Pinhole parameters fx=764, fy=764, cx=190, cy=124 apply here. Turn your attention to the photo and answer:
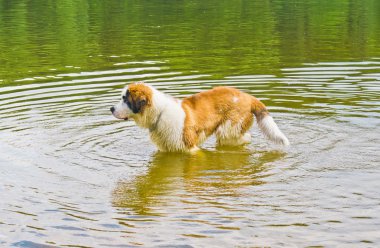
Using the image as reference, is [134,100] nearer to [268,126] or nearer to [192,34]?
[268,126]

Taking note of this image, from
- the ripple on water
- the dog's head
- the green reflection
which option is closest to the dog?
the dog's head

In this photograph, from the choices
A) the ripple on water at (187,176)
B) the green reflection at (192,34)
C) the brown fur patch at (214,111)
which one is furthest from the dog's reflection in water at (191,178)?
the green reflection at (192,34)

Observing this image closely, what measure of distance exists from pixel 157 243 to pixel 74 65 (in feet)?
48.4

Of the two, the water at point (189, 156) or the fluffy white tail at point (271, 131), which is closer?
the water at point (189, 156)

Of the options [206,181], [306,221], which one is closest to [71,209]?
[206,181]

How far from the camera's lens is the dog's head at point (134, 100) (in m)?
12.3

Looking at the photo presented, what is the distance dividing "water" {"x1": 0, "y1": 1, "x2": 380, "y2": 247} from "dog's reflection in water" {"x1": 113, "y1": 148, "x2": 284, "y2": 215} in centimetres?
3

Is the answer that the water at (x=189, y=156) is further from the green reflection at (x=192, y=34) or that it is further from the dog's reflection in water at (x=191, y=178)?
the green reflection at (x=192, y=34)

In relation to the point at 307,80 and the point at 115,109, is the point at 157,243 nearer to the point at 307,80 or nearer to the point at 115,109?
the point at 115,109

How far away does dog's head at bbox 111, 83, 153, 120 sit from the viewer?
40.3 ft

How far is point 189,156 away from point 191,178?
1424 millimetres

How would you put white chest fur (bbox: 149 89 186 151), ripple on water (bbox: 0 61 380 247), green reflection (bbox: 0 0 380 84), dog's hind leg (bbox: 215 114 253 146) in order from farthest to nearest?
green reflection (bbox: 0 0 380 84) → dog's hind leg (bbox: 215 114 253 146) → white chest fur (bbox: 149 89 186 151) → ripple on water (bbox: 0 61 380 247)

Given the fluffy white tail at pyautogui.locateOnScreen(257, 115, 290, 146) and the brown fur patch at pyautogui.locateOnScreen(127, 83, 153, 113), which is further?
the fluffy white tail at pyautogui.locateOnScreen(257, 115, 290, 146)

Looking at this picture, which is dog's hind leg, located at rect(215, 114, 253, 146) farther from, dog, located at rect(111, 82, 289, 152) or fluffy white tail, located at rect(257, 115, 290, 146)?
fluffy white tail, located at rect(257, 115, 290, 146)
